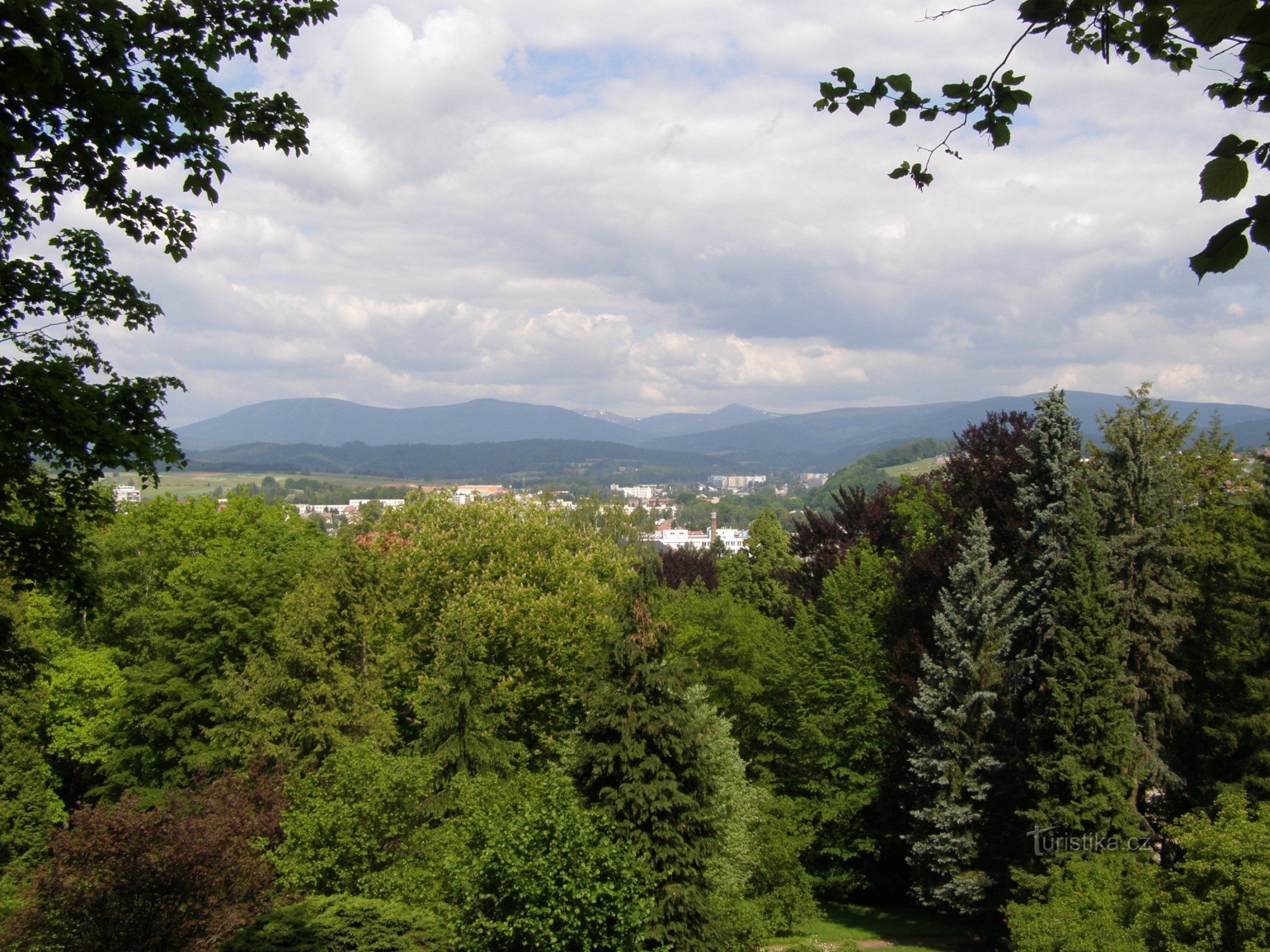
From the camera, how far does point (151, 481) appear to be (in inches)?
387

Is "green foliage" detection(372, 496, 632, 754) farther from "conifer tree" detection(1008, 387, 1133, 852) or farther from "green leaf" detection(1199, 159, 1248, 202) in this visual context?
"green leaf" detection(1199, 159, 1248, 202)

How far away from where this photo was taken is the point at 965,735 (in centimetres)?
2392

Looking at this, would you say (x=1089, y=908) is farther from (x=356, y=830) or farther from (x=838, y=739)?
(x=356, y=830)

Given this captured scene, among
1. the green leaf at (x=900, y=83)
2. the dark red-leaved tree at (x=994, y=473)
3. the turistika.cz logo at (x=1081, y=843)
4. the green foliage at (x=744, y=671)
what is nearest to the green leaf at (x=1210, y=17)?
the green leaf at (x=900, y=83)

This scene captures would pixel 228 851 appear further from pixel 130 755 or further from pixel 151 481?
pixel 130 755

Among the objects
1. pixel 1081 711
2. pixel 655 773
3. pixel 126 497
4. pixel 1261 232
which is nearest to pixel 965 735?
pixel 1081 711

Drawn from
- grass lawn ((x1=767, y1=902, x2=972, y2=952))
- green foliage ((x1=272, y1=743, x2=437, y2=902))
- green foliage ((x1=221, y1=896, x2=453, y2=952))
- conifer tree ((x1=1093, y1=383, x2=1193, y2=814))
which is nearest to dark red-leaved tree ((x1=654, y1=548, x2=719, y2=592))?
grass lawn ((x1=767, y1=902, x2=972, y2=952))

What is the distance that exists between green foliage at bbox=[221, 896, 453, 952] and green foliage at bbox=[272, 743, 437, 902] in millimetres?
1837

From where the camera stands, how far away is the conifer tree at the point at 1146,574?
22.6m

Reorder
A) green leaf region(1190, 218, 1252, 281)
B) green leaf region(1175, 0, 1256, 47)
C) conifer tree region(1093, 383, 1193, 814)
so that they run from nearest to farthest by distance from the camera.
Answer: green leaf region(1175, 0, 1256, 47)
green leaf region(1190, 218, 1252, 281)
conifer tree region(1093, 383, 1193, 814)

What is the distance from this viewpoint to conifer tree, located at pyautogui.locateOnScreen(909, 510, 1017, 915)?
2341 cm

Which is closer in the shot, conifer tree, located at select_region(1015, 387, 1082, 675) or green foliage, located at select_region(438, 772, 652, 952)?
green foliage, located at select_region(438, 772, 652, 952)

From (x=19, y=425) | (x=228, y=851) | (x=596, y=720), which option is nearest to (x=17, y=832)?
(x=228, y=851)

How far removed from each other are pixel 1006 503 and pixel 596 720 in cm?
1606
